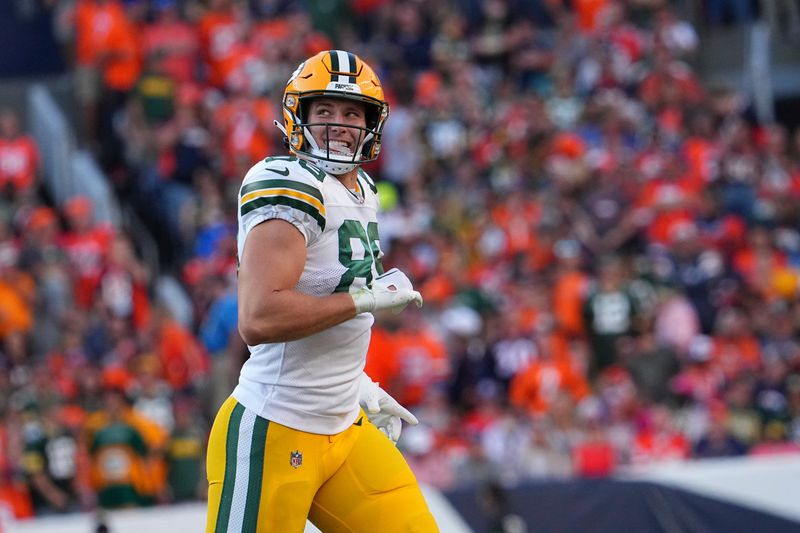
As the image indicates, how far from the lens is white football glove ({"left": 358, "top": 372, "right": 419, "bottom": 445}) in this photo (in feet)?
13.9

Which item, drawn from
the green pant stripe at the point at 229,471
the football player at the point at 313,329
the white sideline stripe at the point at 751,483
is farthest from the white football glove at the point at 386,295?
the white sideline stripe at the point at 751,483

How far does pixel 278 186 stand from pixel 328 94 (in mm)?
377

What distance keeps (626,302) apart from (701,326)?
675mm

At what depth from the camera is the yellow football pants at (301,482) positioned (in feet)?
12.8

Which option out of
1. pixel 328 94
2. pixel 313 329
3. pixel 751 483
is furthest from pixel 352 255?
pixel 751 483

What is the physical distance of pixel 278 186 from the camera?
3773 mm

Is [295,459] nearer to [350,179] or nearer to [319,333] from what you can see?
[319,333]

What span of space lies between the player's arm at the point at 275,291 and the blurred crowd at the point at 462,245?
12.5 feet

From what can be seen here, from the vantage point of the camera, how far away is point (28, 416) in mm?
9164

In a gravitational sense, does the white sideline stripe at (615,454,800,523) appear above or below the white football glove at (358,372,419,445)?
below

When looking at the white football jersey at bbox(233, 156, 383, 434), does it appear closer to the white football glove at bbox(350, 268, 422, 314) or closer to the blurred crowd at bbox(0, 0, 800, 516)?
the white football glove at bbox(350, 268, 422, 314)

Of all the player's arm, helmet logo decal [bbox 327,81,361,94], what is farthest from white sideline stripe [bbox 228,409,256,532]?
helmet logo decal [bbox 327,81,361,94]

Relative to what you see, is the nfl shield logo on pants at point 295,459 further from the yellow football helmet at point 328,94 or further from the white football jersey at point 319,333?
the yellow football helmet at point 328,94

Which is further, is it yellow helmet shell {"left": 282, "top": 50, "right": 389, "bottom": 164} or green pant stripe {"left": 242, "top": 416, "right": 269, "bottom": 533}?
yellow helmet shell {"left": 282, "top": 50, "right": 389, "bottom": 164}
